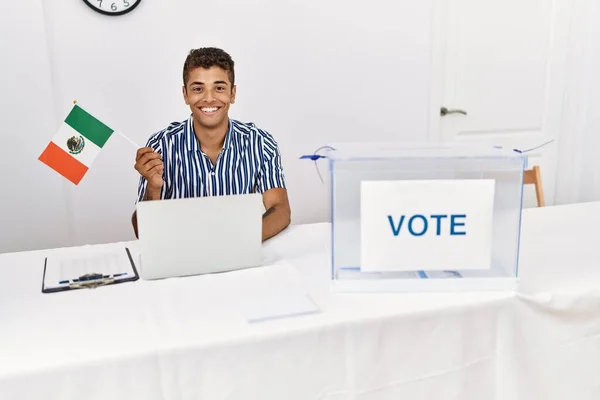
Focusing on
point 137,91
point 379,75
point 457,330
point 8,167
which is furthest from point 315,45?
point 457,330

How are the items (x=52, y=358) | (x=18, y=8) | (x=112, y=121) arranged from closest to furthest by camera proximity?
(x=52, y=358)
(x=18, y=8)
(x=112, y=121)

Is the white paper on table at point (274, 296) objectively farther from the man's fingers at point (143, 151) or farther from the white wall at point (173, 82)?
the white wall at point (173, 82)

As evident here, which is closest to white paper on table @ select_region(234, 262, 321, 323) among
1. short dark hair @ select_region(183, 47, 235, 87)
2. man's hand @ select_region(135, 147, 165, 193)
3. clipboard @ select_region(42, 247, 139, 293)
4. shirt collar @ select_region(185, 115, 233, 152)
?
clipboard @ select_region(42, 247, 139, 293)

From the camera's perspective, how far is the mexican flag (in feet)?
4.57

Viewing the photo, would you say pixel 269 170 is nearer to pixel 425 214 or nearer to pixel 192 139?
pixel 192 139

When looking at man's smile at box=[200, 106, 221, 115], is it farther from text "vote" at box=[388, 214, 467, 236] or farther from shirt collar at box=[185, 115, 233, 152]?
text "vote" at box=[388, 214, 467, 236]

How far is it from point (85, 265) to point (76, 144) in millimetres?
314

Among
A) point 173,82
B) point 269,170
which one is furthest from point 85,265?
point 173,82

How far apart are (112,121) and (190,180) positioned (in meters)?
0.92

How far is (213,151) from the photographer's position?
1786 mm

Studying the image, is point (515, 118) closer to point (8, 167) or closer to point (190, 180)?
point (190, 180)

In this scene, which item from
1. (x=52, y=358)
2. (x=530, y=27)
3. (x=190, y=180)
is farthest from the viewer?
(x=530, y=27)

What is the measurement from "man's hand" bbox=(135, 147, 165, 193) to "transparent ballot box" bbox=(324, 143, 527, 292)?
641 millimetres

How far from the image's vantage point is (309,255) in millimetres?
1418
